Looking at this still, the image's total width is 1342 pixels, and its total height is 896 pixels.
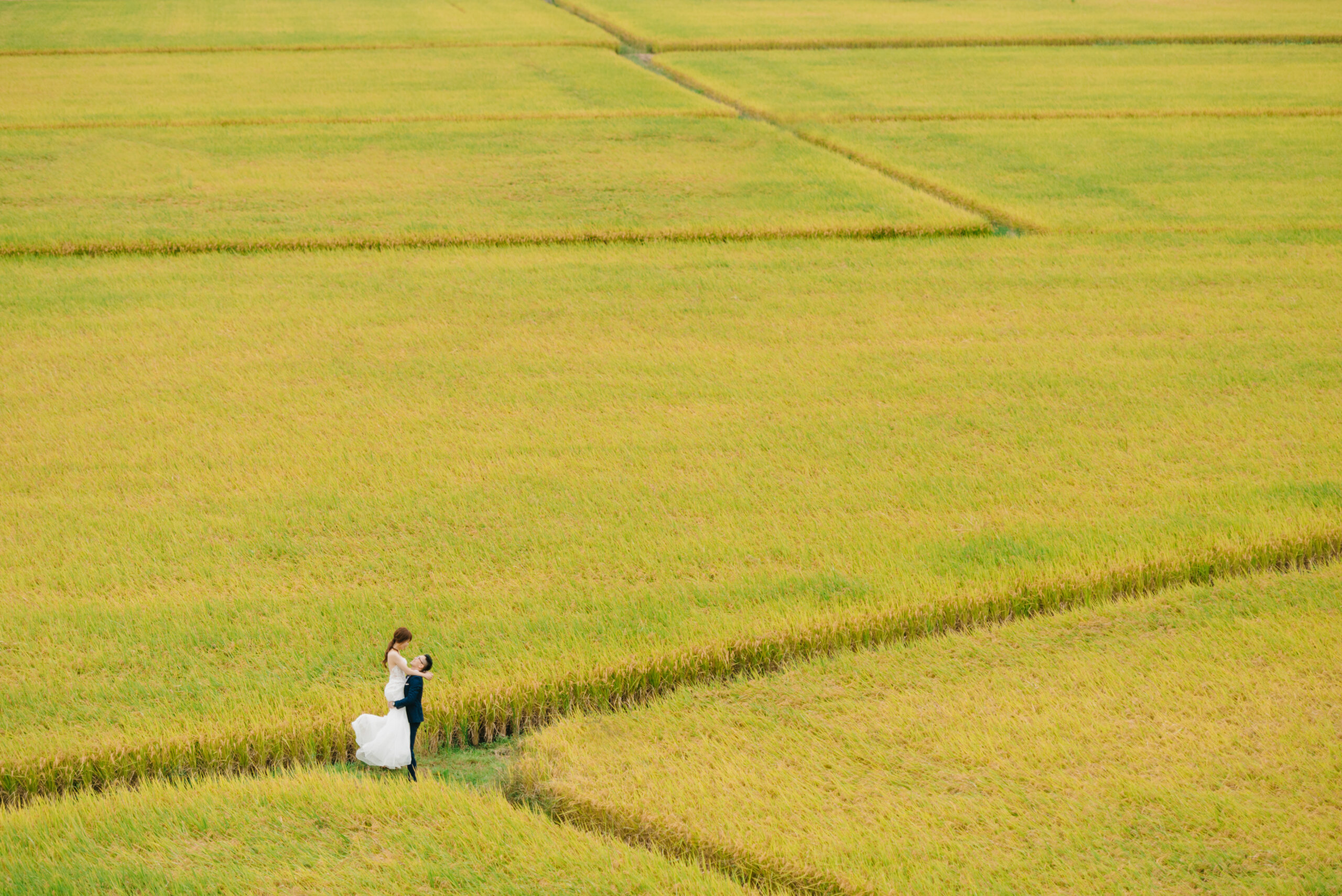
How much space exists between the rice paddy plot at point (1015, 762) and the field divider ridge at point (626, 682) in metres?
0.20

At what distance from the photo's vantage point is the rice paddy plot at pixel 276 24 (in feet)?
93.8

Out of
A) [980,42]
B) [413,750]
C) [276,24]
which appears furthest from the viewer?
[276,24]

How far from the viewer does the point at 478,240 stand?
1373 centimetres

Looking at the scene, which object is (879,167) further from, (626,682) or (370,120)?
(626,682)

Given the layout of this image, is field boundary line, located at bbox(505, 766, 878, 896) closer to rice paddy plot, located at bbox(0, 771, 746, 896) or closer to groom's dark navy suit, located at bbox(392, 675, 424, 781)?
rice paddy plot, located at bbox(0, 771, 746, 896)

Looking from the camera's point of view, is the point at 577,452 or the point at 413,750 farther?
the point at 577,452

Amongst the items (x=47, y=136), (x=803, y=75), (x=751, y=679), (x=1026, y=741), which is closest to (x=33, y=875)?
(x=751, y=679)

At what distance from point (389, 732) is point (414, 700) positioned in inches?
7.6

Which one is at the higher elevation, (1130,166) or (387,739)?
(1130,166)

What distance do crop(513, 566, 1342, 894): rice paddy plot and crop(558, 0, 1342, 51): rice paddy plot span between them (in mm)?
24608

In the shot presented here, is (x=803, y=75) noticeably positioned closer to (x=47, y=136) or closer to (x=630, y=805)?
(x=47, y=136)

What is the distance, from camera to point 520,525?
736cm

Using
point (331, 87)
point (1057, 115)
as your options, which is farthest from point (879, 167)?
point (331, 87)

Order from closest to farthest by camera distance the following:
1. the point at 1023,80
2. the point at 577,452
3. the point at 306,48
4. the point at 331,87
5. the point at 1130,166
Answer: the point at 577,452 → the point at 1130,166 → the point at 331,87 → the point at 1023,80 → the point at 306,48
